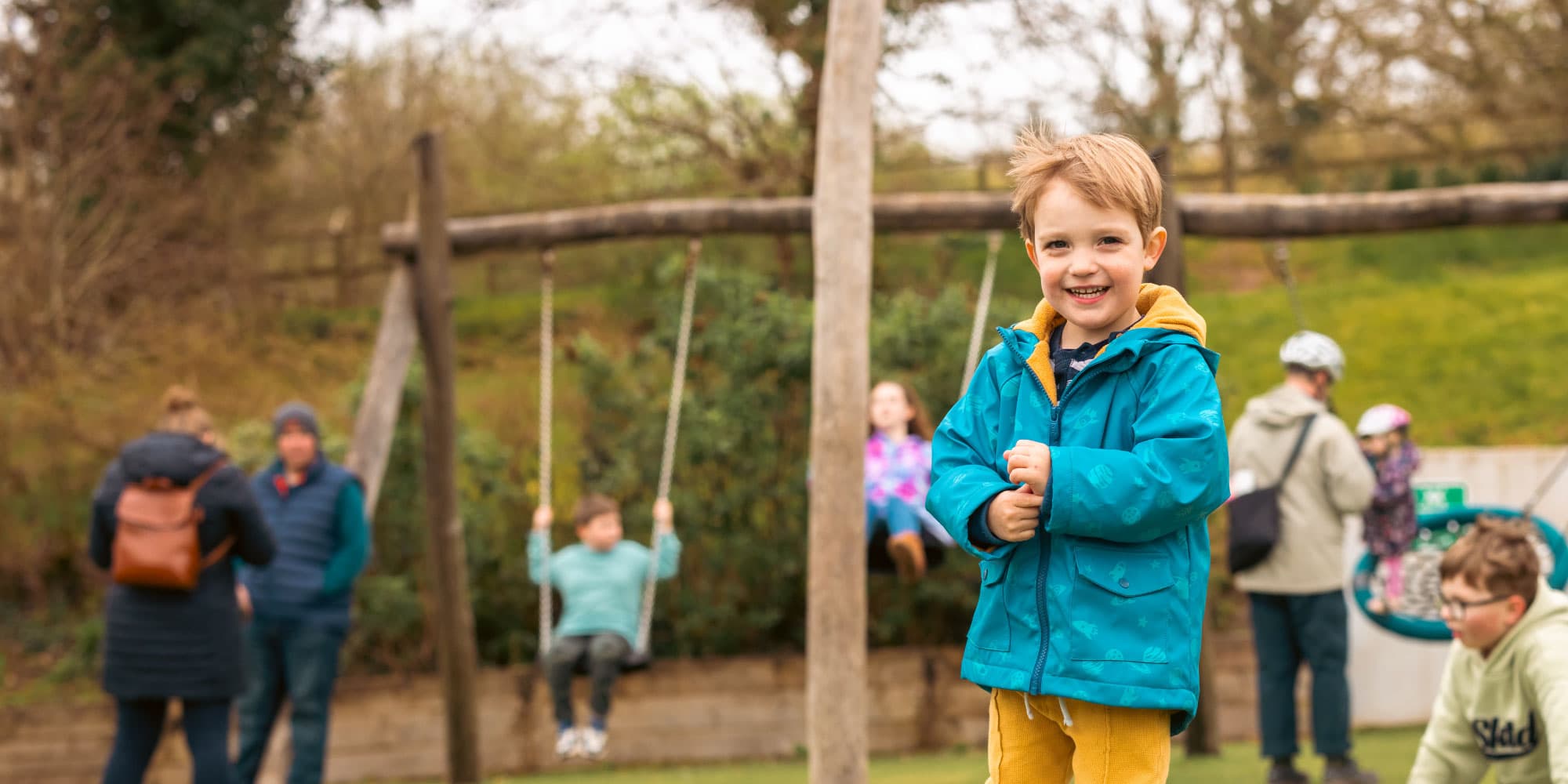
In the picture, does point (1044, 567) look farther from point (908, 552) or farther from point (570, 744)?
point (570, 744)

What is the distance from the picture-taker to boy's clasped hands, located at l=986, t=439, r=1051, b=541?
221 cm

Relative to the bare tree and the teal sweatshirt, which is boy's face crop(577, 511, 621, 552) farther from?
the bare tree

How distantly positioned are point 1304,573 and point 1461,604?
2.00 m

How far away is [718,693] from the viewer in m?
9.17

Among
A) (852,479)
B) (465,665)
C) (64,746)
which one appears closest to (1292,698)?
(852,479)

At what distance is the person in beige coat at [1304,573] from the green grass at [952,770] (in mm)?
478

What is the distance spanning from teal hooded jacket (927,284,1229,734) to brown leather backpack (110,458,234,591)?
3.57 meters

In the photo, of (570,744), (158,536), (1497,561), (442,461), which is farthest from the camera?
(442,461)

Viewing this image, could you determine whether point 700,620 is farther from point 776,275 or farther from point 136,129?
point 136,129

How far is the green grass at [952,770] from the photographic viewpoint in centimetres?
616

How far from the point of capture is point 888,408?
22.0 feet

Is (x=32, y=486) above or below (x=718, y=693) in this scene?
above

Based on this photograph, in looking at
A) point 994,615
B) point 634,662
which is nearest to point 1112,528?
point 994,615

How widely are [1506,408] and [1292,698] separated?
7.60 m
